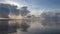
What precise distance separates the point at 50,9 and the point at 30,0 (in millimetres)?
449

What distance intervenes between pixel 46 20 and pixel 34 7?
1.18 ft

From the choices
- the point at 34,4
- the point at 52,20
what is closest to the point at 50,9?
the point at 52,20

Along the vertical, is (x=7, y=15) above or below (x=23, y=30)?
above

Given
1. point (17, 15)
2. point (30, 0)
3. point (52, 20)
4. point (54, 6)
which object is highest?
point (30, 0)

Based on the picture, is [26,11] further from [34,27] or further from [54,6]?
[54,6]

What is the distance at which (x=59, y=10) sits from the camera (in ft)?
5.56

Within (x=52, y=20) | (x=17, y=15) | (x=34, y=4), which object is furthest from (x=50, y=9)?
(x=17, y=15)

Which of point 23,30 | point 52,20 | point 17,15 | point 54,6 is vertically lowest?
point 23,30

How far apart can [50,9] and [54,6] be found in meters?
0.10

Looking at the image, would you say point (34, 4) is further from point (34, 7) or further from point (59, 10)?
point (59, 10)

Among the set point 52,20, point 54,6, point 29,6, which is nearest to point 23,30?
point 29,6

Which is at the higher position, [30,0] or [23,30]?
[30,0]

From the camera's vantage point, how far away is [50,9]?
67.4 inches

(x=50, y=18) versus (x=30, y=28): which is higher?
(x=50, y=18)
